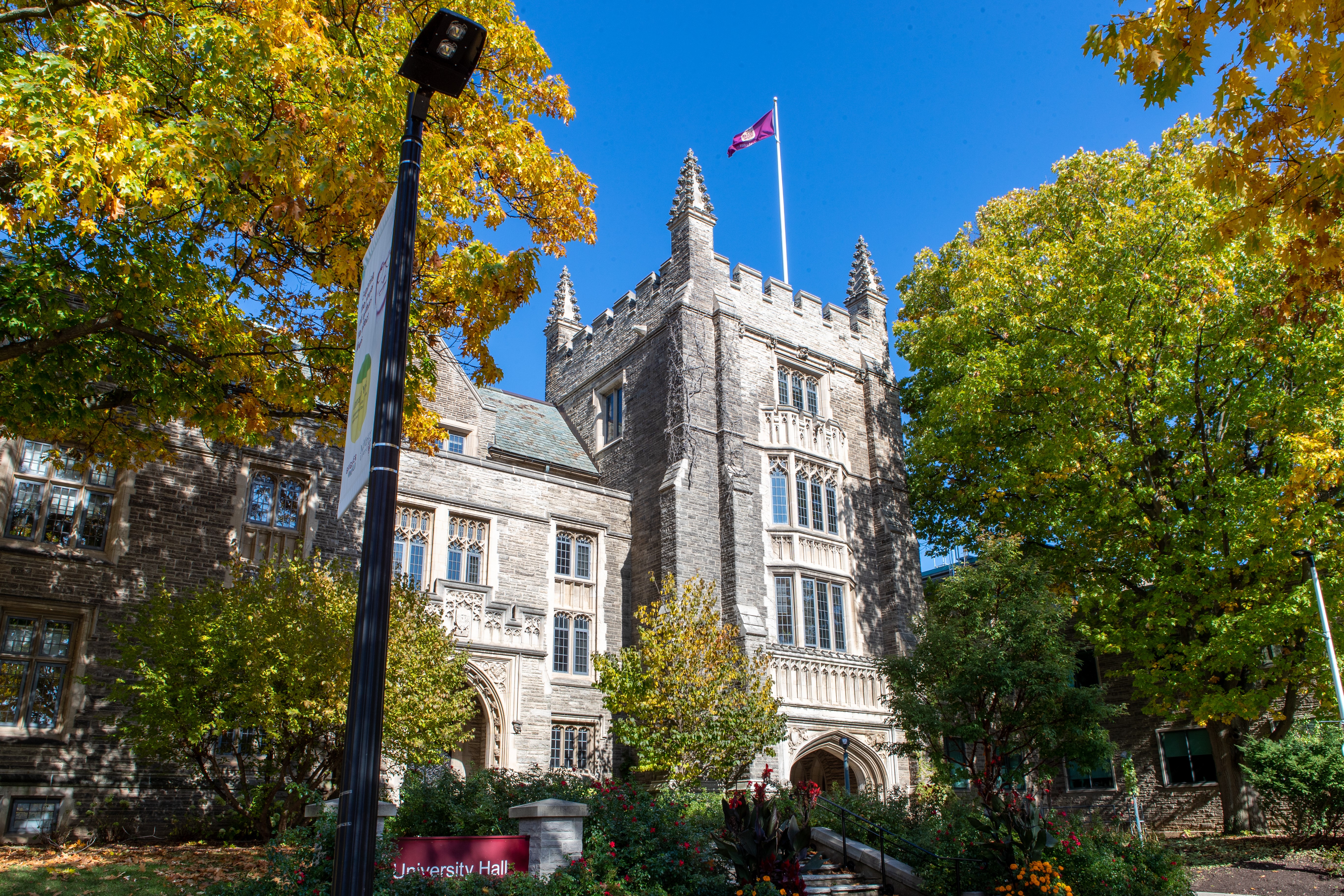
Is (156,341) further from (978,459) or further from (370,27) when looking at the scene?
(978,459)

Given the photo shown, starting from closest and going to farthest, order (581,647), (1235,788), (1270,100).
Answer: (1270,100)
(1235,788)
(581,647)

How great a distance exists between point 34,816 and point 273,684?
5.07m

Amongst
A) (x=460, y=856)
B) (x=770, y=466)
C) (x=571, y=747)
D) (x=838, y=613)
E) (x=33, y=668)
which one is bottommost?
(x=460, y=856)

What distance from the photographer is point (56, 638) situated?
14.8m

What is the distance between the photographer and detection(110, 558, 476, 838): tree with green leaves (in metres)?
12.2

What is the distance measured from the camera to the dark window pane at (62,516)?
49.6ft

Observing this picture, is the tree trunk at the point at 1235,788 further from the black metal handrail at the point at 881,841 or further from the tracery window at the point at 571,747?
the tracery window at the point at 571,747

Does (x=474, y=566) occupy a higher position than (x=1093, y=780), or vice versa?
(x=474, y=566)

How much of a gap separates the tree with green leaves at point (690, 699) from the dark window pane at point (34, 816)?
9.82 metres

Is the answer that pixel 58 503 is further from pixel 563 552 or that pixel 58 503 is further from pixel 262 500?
pixel 563 552

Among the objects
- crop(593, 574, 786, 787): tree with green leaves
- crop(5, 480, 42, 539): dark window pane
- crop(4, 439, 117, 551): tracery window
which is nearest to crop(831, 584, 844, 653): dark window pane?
crop(593, 574, 786, 787): tree with green leaves

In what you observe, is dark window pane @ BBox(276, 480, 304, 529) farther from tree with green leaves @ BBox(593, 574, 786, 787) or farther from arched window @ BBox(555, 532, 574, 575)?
tree with green leaves @ BBox(593, 574, 786, 787)

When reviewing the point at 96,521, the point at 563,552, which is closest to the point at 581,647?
the point at 563,552

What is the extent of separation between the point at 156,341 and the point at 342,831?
7483 mm
